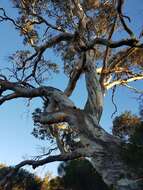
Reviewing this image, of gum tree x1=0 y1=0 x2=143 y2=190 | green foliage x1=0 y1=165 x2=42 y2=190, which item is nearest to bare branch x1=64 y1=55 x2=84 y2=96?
gum tree x1=0 y1=0 x2=143 y2=190

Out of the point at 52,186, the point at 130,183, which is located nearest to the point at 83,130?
the point at 130,183

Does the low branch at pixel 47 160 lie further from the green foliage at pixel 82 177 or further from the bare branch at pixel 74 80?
the green foliage at pixel 82 177

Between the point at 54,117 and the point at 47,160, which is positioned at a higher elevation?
the point at 54,117

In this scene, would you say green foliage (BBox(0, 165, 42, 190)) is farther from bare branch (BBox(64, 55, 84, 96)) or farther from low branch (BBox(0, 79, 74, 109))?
bare branch (BBox(64, 55, 84, 96))

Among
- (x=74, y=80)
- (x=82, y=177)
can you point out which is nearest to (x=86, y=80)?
(x=74, y=80)

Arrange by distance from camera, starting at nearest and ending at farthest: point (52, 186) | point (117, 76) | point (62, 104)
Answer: point (62, 104) < point (117, 76) < point (52, 186)

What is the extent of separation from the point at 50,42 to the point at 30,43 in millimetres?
3451

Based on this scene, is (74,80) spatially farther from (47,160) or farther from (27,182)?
(27,182)

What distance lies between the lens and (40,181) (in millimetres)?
18812

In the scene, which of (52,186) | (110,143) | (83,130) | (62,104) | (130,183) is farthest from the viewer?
(52,186)

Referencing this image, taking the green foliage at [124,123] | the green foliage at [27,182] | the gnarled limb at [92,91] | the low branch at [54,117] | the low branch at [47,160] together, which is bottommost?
the low branch at [47,160]

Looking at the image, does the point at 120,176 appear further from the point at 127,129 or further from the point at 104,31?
the point at 127,129

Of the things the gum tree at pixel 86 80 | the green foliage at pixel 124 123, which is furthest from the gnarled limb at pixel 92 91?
the green foliage at pixel 124 123

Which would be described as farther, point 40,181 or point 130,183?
point 40,181
